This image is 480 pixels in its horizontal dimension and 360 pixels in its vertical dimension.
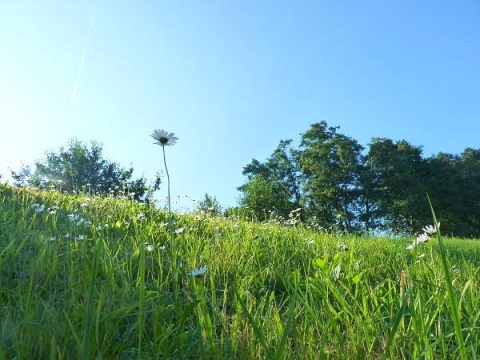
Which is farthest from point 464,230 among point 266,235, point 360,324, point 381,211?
point 360,324

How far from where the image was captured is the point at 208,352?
4.59 feet

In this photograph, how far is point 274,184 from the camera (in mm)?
38031

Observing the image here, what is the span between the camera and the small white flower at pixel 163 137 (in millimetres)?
2091

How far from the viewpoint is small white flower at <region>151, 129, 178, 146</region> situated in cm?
209

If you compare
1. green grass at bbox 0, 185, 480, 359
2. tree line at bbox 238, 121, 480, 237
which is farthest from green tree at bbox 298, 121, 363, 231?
green grass at bbox 0, 185, 480, 359

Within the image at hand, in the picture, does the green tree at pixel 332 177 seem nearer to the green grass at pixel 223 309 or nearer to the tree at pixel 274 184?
the tree at pixel 274 184

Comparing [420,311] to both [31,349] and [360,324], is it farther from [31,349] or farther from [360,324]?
[31,349]

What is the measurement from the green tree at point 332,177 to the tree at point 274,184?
1.83 meters

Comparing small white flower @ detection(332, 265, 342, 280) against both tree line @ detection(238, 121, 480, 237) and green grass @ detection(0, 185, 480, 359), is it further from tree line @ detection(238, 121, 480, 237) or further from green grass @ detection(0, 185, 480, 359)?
tree line @ detection(238, 121, 480, 237)

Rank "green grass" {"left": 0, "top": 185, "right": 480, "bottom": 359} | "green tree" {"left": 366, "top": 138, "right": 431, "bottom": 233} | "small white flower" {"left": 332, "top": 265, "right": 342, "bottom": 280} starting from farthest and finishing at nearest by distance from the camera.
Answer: "green tree" {"left": 366, "top": 138, "right": 431, "bottom": 233}, "small white flower" {"left": 332, "top": 265, "right": 342, "bottom": 280}, "green grass" {"left": 0, "top": 185, "right": 480, "bottom": 359}

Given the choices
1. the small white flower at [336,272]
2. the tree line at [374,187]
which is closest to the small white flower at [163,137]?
the small white flower at [336,272]

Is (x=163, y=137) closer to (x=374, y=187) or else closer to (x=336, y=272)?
(x=336, y=272)

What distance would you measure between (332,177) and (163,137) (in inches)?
1333

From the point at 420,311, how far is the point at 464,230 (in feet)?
128
